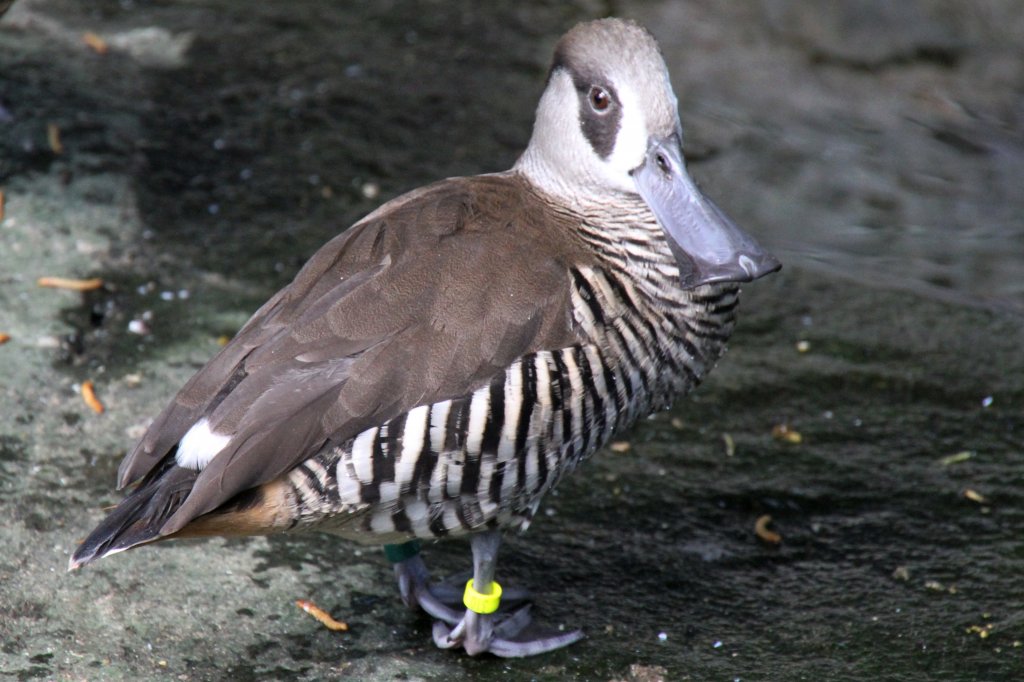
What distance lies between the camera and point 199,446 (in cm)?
339

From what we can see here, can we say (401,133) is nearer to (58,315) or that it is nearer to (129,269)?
(129,269)

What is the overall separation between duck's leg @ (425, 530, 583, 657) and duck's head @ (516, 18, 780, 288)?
986 mm

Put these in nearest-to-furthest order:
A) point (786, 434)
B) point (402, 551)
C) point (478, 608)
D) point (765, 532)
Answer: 1. point (478, 608)
2. point (402, 551)
3. point (765, 532)
4. point (786, 434)

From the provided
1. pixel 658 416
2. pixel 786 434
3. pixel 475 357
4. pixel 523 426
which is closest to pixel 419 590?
pixel 523 426

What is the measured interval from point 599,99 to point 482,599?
→ 5.08 ft

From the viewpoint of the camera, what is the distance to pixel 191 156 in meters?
6.20

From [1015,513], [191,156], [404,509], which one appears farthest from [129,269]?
[1015,513]

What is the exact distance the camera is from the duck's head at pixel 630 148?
3.73 m

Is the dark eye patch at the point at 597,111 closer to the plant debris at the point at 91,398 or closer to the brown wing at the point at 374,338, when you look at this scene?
the brown wing at the point at 374,338

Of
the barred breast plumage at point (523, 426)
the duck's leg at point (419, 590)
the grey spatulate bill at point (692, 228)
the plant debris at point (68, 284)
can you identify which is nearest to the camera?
the barred breast plumage at point (523, 426)

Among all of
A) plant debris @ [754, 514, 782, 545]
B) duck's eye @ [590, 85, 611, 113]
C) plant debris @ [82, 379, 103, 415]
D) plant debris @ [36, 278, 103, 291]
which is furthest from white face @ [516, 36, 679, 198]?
plant debris @ [36, 278, 103, 291]

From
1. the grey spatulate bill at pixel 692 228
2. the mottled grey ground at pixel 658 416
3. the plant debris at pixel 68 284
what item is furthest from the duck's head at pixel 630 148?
the plant debris at pixel 68 284

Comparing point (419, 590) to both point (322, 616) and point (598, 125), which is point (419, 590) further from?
point (598, 125)

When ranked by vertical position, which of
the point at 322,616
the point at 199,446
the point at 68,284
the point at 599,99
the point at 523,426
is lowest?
the point at 322,616
